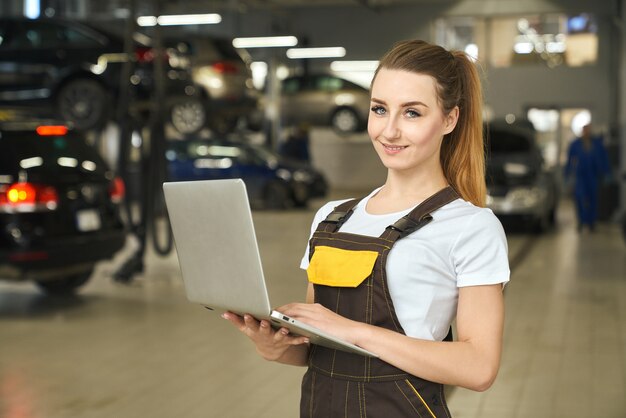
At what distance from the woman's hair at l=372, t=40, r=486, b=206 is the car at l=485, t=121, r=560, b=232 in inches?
476

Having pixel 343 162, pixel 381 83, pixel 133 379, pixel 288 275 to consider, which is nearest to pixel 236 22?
pixel 343 162

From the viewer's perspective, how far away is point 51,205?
7543 mm

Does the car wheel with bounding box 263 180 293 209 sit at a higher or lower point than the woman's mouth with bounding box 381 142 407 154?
lower

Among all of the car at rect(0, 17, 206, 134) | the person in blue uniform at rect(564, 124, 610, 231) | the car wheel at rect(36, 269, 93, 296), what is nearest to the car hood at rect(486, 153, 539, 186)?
the person in blue uniform at rect(564, 124, 610, 231)

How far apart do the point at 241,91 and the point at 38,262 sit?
8.57 metres

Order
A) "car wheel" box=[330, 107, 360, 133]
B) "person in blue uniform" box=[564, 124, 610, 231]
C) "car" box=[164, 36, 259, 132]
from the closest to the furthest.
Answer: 1. "car" box=[164, 36, 259, 132]
2. "person in blue uniform" box=[564, 124, 610, 231]
3. "car wheel" box=[330, 107, 360, 133]

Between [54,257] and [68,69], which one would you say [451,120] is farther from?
[68,69]

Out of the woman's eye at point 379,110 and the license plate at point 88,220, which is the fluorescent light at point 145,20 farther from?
the woman's eye at point 379,110

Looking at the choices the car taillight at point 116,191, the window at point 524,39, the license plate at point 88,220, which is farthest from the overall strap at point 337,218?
the window at point 524,39

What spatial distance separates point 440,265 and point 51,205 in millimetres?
6224

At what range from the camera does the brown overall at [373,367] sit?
1.78m

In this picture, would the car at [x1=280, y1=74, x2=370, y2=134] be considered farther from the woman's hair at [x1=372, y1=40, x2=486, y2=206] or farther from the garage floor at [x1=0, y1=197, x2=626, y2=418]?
the woman's hair at [x1=372, y1=40, x2=486, y2=206]

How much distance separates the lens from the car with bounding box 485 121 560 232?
14.4 m

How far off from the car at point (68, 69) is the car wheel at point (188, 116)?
1.04 m
